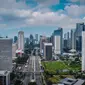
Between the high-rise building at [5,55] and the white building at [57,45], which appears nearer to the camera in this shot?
the high-rise building at [5,55]

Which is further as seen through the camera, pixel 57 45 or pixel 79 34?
pixel 79 34

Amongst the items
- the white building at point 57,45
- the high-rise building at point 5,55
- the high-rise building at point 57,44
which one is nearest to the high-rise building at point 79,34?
the high-rise building at point 57,44

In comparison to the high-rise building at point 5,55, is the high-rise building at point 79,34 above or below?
above

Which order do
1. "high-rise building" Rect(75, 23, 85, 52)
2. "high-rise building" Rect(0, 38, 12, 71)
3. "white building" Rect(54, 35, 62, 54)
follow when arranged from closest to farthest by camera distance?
"high-rise building" Rect(0, 38, 12, 71) < "white building" Rect(54, 35, 62, 54) < "high-rise building" Rect(75, 23, 85, 52)

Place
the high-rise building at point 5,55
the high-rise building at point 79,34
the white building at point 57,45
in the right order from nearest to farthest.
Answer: the high-rise building at point 5,55 → the white building at point 57,45 → the high-rise building at point 79,34

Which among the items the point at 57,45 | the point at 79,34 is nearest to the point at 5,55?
the point at 57,45

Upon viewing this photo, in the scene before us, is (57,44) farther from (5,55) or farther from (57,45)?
(5,55)

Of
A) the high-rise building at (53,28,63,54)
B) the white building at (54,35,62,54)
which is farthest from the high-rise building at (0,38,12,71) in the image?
the white building at (54,35,62,54)

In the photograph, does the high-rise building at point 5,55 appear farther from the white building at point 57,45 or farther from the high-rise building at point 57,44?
the white building at point 57,45

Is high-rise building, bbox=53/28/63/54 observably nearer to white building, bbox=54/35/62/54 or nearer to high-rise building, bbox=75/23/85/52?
white building, bbox=54/35/62/54
